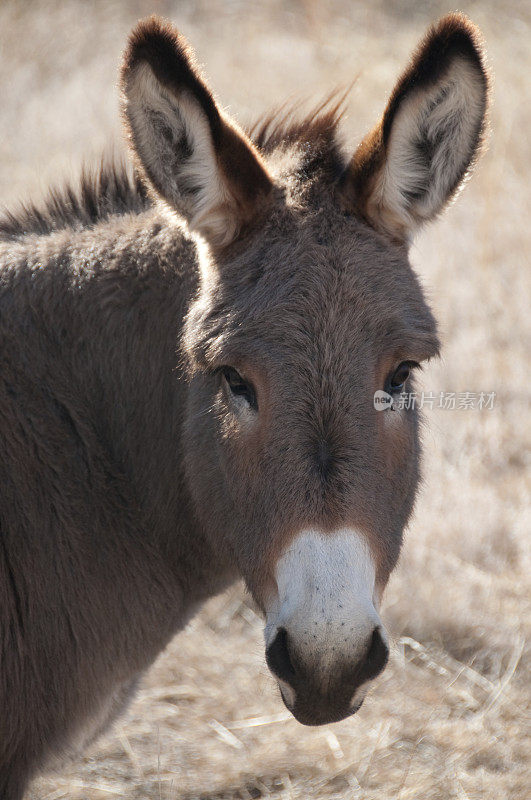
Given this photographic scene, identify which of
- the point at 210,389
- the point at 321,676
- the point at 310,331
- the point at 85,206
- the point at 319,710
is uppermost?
the point at 85,206

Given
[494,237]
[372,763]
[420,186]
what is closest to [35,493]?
[420,186]

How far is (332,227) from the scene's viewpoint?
3.24 meters

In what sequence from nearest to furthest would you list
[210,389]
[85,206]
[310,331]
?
[310,331]
[210,389]
[85,206]

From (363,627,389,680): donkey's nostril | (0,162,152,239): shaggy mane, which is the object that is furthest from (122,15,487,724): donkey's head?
(0,162,152,239): shaggy mane

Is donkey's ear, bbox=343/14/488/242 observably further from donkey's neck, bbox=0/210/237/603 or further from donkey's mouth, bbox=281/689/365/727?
donkey's mouth, bbox=281/689/365/727

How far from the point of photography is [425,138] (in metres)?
3.44

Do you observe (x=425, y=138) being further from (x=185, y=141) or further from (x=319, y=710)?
(x=319, y=710)

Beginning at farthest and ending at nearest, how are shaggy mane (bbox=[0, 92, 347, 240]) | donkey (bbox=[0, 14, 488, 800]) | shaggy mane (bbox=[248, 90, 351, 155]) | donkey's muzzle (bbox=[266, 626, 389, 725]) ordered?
shaggy mane (bbox=[0, 92, 347, 240]) < shaggy mane (bbox=[248, 90, 351, 155]) < donkey (bbox=[0, 14, 488, 800]) < donkey's muzzle (bbox=[266, 626, 389, 725])

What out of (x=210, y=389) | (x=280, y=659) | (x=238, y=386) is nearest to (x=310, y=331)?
(x=238, y=386)

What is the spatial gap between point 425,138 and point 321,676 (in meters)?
2.21

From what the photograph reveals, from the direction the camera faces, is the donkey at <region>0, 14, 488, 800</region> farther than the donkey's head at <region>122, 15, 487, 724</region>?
Yes

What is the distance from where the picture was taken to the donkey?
2.85 meters

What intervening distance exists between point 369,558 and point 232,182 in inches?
61.7

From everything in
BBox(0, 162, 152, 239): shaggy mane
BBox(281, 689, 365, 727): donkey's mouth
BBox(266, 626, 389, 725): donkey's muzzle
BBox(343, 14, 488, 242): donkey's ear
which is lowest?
BBox(281, 689, 365, 727): donkey's mouth
